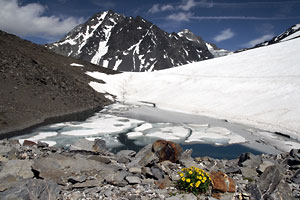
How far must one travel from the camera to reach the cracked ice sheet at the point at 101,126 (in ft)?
58.7

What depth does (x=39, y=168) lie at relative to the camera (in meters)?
7.71

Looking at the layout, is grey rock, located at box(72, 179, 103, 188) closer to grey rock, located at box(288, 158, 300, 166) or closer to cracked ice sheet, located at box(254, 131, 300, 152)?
grey rock, located at box(288, 158, 300, 166)

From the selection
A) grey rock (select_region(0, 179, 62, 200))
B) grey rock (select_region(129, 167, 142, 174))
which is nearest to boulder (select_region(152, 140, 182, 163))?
grey rock (select_region(129, 167, 142, 174))

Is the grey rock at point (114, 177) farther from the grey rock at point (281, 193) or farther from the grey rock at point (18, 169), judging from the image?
the grey rock at point (281, 193)

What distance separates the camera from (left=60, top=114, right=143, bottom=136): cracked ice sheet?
58.7ft

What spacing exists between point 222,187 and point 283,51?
52.4 meters

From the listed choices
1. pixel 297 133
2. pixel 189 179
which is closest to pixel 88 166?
pixel 189 179

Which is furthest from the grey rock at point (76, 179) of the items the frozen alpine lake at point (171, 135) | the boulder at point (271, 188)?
the frozen alpine lake at point (171, 135)

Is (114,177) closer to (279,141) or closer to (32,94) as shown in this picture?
(279,141)

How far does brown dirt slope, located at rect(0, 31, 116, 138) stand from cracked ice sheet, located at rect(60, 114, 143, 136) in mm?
4115

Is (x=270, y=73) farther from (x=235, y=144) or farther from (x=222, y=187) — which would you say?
(x=222, y=187)

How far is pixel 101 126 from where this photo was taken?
20.0m

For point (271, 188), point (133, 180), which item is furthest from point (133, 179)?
point (271, 188)

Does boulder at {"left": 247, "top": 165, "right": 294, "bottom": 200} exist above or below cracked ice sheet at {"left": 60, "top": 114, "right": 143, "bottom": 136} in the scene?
above
